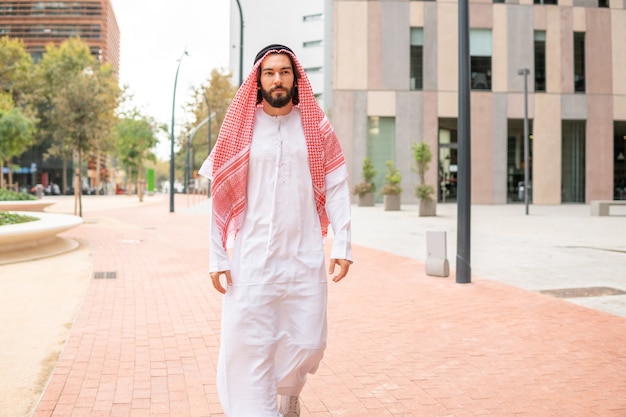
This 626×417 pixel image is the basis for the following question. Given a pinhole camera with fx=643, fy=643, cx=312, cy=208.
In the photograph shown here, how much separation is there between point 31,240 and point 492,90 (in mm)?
30622

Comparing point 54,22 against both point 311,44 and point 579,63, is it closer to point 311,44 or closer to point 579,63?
point 311,44

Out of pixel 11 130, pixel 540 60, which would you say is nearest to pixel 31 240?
pixel 11 130

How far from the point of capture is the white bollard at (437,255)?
945cm

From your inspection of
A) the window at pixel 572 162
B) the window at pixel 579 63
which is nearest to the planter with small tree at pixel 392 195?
the window at pixel 572 162

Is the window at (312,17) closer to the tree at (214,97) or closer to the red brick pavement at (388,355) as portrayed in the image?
the tree at (214,97)

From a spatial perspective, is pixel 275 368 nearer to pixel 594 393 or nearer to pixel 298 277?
pixel 298 277

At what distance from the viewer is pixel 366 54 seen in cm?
3631

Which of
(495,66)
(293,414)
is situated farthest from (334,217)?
(495,66)

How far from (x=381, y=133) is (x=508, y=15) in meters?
10.1

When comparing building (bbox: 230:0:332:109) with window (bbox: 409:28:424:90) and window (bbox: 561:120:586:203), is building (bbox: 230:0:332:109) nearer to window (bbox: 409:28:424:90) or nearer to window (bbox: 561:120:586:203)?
window (bbox: 409:28:424:90)

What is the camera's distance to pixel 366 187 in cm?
3312

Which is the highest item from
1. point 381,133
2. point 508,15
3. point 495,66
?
point 508,15

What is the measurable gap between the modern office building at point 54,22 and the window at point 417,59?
2873 inches

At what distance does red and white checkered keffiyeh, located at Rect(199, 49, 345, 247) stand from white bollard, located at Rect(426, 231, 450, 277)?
20.7 feet
